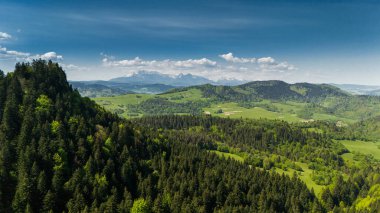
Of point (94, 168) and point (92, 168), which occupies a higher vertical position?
point (92, 168)

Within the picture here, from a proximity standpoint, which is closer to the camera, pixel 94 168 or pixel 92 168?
pixel 92 168

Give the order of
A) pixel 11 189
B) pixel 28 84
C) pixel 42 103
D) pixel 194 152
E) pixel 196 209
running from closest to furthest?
pixel 11 189
pixel 196 209
pixel 42 103
pixel 28 84
pixel 194 152

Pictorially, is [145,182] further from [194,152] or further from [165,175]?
[194,152]

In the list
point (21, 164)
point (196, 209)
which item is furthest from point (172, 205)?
point (21, 164)
